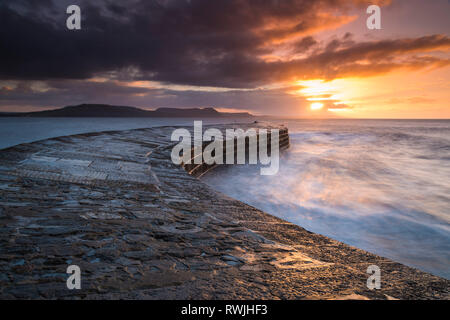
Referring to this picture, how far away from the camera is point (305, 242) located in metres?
2.08

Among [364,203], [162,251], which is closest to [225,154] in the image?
[364,203]

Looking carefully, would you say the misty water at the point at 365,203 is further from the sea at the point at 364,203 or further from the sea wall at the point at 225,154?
the sea wall at the point at 225,154

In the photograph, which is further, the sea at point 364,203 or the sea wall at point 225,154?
the sea wall at point 225,154

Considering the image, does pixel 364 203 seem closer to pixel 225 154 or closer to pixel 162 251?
pixel 225 154

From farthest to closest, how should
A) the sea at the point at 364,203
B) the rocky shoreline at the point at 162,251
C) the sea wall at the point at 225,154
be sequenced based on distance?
the sea wall at the point at 225,154
the sea at the point at 364,203
the rocky shoreline at the point at 162,251

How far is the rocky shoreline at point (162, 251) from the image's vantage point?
4.10 feet

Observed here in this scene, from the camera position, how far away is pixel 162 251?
160cm

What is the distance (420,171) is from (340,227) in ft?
28.0

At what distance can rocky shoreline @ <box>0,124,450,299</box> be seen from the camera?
4.10 ft

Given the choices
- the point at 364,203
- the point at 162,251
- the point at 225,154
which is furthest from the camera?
the point at 225,154

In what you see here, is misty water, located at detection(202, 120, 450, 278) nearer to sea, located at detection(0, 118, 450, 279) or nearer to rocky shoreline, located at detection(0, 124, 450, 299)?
sea, located at detection(0, 118, 450, 279)

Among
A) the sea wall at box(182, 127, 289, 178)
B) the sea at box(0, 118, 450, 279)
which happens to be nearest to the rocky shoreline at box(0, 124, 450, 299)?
the sea at box(0, 118, 450, 279)

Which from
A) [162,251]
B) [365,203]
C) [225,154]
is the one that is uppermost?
[225,154]

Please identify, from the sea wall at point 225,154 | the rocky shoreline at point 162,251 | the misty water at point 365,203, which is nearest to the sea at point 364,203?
the misty water at point 365,203
